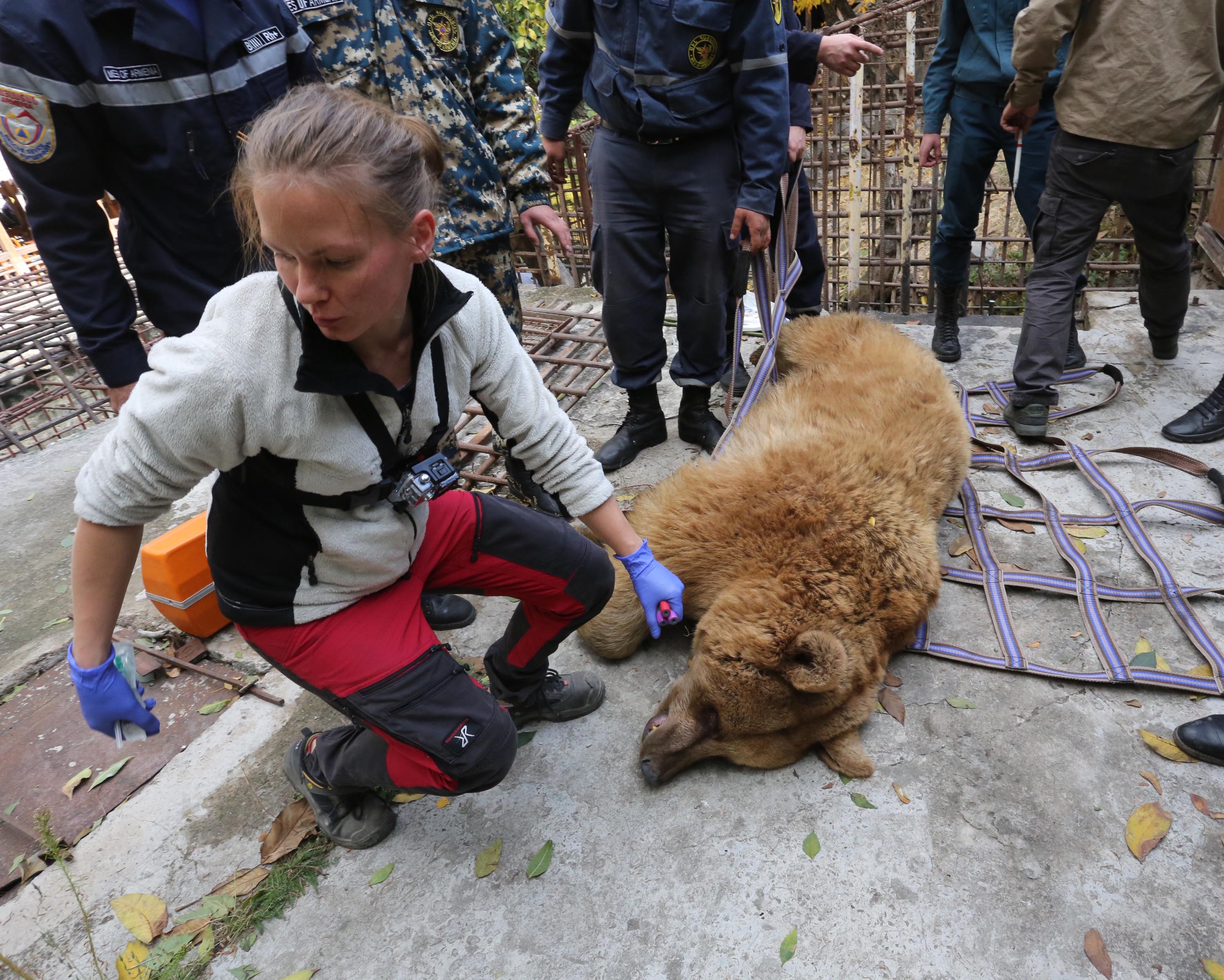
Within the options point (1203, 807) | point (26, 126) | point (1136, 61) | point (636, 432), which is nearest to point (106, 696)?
point (26, 126)

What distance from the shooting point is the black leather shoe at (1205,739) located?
256cm

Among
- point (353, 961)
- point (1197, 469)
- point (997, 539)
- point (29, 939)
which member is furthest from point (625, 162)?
point (29, 939)

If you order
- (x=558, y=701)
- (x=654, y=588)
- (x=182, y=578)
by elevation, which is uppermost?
(x=654, y=588)

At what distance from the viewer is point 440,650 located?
2.27m

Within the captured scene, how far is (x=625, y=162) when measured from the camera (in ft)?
13.1

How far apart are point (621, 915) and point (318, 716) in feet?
4.92

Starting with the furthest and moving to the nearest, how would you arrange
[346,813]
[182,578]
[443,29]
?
1. [443,29]
2. [182,578]
3. [346,813]

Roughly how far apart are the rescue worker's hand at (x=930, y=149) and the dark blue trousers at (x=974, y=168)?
0.87 ft

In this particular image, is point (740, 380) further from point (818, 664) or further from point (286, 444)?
point (286, 444)

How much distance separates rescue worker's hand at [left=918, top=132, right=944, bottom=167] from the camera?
5.42 meters

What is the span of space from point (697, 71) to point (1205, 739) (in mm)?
3654

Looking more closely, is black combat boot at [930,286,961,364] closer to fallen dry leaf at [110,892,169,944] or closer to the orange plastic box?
the orange plastic box

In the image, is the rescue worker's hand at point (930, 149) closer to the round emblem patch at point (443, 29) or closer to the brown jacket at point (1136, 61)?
the brown jacket at point (1136, 61)

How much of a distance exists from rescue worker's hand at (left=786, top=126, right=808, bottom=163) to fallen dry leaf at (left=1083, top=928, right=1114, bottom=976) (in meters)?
4.08
